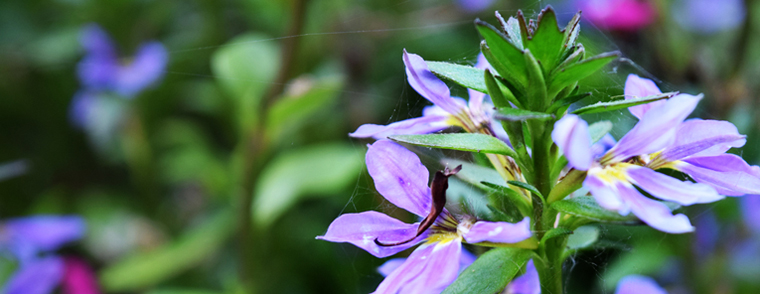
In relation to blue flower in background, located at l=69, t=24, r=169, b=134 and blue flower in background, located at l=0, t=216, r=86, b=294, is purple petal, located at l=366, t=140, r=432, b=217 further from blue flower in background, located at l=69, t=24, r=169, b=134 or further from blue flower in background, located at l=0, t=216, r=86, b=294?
blue flower in background, located at l=69, t=24, r=169, b=134

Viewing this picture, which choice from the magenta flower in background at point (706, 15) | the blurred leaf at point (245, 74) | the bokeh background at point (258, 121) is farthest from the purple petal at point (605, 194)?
the magenta flower in background at point (706, 15)

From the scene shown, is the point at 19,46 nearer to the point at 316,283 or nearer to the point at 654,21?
the point at 316,283

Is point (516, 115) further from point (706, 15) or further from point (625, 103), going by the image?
point (706, 15)

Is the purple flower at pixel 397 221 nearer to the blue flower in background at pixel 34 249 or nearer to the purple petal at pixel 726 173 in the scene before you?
the purple petal at pixel 726 173

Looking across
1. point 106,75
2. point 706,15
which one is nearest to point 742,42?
point 706,15

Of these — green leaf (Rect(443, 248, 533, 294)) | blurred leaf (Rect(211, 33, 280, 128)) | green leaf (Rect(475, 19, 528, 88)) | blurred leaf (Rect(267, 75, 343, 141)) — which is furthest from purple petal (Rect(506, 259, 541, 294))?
blurred leaf (Rect(211, 33, 280, 128))

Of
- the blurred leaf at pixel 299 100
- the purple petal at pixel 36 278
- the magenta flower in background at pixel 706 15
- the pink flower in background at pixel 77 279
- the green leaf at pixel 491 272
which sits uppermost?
the blurred leaf at pixel 299 100
